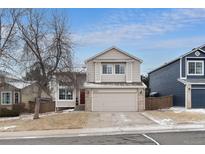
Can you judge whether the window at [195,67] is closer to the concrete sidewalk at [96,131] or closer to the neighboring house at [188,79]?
the neighboring house at [188,79]

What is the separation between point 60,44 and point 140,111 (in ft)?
34.8

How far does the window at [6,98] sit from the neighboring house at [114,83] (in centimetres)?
Answer: 1345

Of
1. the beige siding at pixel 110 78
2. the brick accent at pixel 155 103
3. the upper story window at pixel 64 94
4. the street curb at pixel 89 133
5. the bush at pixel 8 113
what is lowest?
the bush at pixel 8 113

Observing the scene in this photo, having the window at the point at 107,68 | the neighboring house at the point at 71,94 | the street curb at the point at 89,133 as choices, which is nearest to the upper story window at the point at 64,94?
the neighboring house at the point at 71,94

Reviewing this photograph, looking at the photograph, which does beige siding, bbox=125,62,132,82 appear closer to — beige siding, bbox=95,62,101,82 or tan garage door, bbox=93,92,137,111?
tan garage door, bbox=93,92,137,111

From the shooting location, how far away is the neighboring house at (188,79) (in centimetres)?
3397

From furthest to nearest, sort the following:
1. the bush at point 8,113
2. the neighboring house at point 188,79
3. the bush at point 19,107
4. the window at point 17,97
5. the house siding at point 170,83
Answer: the window at point 17,97 < the house siding at point 170,83 < the bush at point 19,107 < the neighboring house at point 188,79 < the bush at point 8,113

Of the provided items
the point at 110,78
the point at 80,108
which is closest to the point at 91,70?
the point at 110,78

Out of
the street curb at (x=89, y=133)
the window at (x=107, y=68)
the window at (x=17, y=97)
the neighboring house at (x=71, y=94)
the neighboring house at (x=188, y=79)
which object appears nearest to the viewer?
the street curb at (x=89, y=133)

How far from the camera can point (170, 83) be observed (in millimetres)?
39156

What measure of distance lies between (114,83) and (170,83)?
315 inches

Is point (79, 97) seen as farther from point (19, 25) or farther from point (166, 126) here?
point (166, 126)

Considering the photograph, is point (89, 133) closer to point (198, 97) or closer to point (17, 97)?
point (198, 97)

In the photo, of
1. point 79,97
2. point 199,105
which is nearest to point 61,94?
point 79,97
